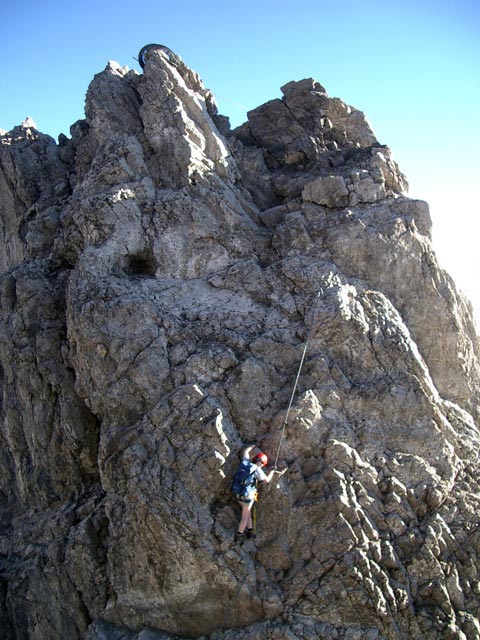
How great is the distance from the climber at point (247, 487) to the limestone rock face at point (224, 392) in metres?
0.30

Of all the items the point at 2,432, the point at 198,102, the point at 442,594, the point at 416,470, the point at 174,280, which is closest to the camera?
the point at 442,594

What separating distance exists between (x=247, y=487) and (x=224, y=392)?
6.97ft

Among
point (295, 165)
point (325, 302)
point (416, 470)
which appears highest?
point (295, 165)

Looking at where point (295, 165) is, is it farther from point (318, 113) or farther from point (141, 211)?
point (141, 211)

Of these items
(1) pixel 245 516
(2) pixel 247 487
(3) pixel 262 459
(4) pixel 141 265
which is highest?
(4) pixel 141 265

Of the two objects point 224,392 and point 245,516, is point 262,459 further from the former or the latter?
point 224,392

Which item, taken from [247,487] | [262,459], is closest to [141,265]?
[262,459]

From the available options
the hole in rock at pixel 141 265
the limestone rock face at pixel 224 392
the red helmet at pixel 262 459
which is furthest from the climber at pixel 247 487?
the hole in rock at pixel 141 265

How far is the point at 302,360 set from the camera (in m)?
12.0

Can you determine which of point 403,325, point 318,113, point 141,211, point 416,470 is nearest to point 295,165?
point 318,113

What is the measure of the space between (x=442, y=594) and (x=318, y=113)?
13780 millimetres

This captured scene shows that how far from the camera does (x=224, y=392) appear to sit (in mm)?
11625

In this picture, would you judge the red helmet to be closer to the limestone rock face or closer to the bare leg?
the limestone rock face

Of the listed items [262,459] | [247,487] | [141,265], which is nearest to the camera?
[247,487]
